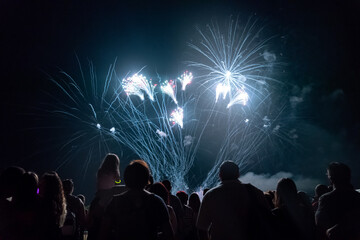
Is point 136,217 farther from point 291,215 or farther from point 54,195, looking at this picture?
point 291,215

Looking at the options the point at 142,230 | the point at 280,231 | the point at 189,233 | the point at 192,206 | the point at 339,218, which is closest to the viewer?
the point at 142,230

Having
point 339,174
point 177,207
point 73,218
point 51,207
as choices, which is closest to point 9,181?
point 51,207

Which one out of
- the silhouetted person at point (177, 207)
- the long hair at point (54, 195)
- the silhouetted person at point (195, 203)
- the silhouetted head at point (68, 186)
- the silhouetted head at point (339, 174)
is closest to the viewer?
the long hair at point (54, 195)

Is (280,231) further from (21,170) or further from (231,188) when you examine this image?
(21,170)

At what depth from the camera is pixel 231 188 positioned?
4.28 m

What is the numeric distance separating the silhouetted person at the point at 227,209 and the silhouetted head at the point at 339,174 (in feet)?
5.59

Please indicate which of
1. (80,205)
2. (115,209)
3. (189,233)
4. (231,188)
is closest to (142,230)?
(115,209)

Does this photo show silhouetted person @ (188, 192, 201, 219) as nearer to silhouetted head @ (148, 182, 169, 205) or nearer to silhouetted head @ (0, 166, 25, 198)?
silhouetted head @ (148, 182, 169, 205)

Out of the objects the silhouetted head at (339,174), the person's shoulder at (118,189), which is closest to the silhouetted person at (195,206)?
the person's shoulder at (118,189)

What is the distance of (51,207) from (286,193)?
Result: 3676mm

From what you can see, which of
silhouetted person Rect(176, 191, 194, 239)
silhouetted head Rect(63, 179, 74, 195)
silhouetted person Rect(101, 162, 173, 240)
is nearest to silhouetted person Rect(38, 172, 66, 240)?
silhouetted person Rect(101, 162, 173, 240)

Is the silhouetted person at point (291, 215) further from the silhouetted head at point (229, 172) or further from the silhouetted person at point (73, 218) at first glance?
the silhouetted person at point (73, 218)

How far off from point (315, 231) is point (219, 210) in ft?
5.79

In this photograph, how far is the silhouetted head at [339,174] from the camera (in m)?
4.63
